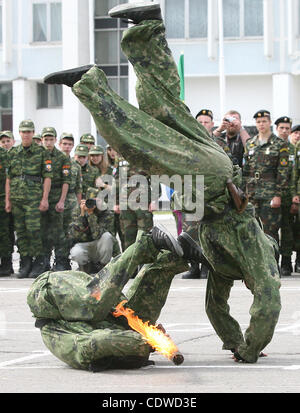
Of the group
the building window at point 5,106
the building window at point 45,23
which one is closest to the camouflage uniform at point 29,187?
the building window at point 45,23

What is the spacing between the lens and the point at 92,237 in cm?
1445

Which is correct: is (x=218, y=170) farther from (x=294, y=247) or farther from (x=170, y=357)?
(x=294, y=247)

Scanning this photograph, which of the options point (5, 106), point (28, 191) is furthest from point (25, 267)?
point (5, 106)

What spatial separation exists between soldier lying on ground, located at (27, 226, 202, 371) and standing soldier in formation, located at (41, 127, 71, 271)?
7.72 m

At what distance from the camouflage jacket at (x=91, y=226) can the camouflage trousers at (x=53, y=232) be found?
2.36ft

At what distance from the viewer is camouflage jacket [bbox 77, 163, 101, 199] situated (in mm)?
15508

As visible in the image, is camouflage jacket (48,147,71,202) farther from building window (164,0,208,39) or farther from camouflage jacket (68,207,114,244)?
building window (164,0,208,39)

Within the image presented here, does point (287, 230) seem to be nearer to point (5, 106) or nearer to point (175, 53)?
point (175, 53)

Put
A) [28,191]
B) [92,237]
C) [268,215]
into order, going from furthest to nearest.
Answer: [28,191], [92,237], [268,215]

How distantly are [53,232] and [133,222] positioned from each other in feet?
5.46

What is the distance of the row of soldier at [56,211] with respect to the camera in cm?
1438

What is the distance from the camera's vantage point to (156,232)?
718 cm
